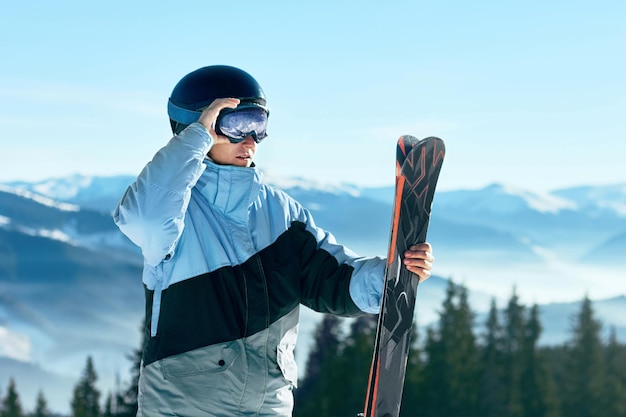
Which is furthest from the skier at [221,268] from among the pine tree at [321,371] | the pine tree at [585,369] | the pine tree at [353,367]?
the pine tree at [585,369]

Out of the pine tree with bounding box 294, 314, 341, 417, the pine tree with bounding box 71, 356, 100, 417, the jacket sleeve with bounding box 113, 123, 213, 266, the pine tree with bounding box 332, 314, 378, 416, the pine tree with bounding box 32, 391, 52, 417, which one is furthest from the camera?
the pine tree with bounding box 32, 391, 52, 417

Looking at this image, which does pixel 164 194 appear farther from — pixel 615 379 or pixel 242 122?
pixel 615 379

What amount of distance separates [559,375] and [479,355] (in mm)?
7883

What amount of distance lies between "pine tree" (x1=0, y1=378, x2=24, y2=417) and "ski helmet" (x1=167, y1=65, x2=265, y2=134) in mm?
52748

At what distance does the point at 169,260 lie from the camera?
3.04m

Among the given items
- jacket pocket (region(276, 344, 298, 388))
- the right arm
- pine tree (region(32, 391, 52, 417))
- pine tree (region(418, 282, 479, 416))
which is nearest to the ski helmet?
the right arm

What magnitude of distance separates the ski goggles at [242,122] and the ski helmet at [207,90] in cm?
5

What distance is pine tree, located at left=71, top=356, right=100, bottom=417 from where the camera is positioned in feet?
163

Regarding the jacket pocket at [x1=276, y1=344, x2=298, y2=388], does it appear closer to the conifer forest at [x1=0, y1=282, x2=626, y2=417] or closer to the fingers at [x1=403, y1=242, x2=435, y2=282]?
the fingers at [x1=403, y1=242, x2=435, y2=282]

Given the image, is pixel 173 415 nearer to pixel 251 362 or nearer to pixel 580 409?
pixel 251 362

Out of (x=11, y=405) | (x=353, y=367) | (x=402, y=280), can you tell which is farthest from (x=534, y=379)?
(x=402, y=280)

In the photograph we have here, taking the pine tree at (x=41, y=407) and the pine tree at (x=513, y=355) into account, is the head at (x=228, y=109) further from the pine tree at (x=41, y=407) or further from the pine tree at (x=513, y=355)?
the pine tree at (x=41, y=407)

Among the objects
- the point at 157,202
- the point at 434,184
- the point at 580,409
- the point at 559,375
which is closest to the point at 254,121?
the point at 157,202

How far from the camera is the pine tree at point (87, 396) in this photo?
163 ft
